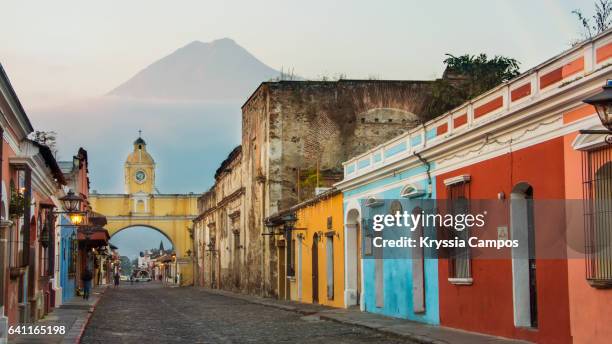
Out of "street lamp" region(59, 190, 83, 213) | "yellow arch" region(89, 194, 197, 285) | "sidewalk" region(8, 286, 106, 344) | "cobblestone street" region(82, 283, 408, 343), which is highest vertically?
"yellow arch" region(89, 194, 197, 285)

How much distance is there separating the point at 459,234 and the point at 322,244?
9879 millimetres

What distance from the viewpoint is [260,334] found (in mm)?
15930

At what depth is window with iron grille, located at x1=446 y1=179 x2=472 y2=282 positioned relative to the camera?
15.5 meters

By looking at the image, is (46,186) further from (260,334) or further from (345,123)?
(345,123)

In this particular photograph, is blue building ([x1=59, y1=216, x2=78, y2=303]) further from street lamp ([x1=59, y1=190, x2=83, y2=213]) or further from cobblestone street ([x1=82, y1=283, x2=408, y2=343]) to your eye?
street lamp ([x1=59, y1=190, x2=83, y2=213])

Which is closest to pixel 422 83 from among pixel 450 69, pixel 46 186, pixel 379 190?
pixel 450 69

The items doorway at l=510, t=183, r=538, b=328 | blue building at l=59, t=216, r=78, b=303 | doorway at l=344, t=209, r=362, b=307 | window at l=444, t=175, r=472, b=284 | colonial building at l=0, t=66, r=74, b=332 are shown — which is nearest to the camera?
colonial building at l=0, t=66, r=74, b=332

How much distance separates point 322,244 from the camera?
1006 inches

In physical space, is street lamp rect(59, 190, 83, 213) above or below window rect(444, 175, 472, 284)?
above

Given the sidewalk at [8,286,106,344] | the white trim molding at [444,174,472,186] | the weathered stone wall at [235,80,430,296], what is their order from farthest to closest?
the weathered stone wall at [235,80,430,296]
the white trim molding at [444,174,472,186]
the sidewalk at [8,286,106,344]

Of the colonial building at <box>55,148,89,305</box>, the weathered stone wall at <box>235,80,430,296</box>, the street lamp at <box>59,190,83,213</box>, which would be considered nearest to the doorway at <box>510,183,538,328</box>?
the street lamp at <box>59,190,83,213</box>

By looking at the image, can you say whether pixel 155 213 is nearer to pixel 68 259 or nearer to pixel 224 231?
pixel 224 231

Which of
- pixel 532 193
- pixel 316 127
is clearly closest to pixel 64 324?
pixel 532 193

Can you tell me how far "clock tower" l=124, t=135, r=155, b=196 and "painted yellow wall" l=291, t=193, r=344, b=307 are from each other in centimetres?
4172
